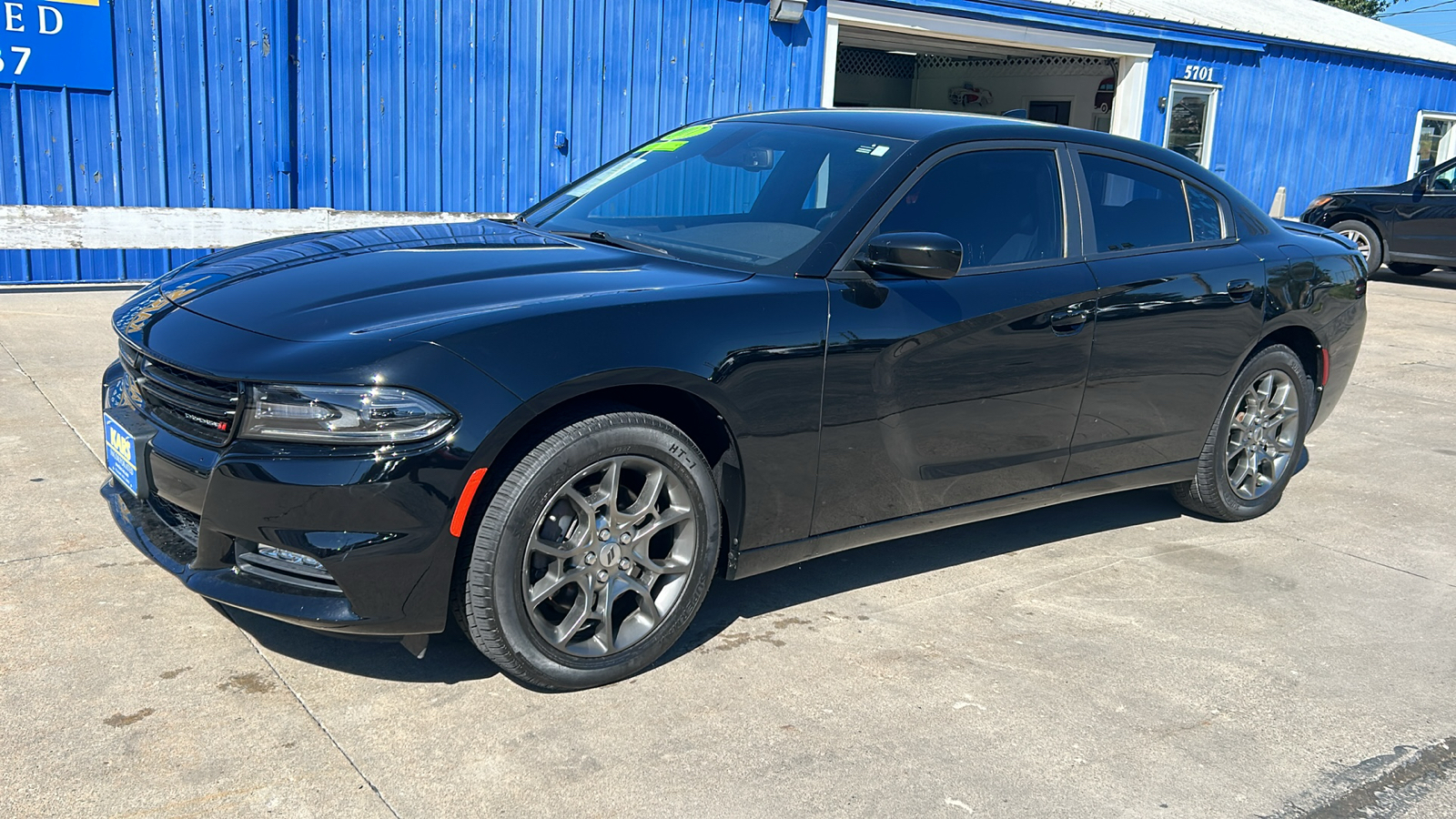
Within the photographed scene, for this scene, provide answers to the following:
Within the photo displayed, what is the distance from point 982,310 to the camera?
3.86 metres

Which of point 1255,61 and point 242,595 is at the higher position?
point 1255,61

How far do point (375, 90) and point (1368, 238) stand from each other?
12.6 metres

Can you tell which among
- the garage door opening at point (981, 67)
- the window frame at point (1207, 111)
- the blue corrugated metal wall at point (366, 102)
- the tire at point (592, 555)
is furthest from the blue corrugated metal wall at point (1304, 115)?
the tire at point (592, 555)

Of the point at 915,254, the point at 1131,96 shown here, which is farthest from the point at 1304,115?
the point at 915,254

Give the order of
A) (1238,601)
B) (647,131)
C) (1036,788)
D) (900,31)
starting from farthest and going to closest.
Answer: (900,31), (647,131), (1238,601), (1036,788)

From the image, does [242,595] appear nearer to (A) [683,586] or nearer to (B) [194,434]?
(B) [194,434]

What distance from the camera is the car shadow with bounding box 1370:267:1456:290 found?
15.5 metres

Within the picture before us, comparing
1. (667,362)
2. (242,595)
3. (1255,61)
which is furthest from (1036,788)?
(1255,61)

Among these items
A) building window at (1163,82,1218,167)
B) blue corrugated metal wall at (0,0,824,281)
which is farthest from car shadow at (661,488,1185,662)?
building window at (1163,82,1218,167)

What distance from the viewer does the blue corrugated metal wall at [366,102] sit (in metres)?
8.83

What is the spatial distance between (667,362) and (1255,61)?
1646cm

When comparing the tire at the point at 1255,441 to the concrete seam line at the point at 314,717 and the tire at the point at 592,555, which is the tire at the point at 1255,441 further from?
the concrete seam line at the point at 314,717

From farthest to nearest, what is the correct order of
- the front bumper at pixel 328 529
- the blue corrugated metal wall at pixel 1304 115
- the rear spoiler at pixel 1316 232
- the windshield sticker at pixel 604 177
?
the blue corrugated metal wall at pixel 1304 115 < the rear spoiler at pixel 1316 232 < the windshield sticker at pixel 604 177 < the front bumper at pixel 328 529

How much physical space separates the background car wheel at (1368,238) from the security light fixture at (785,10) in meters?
8.16
